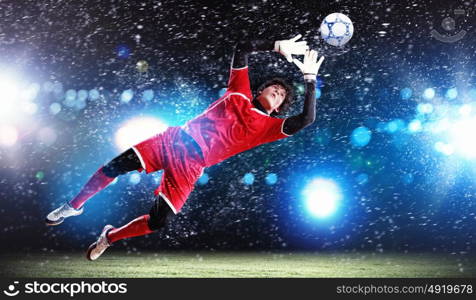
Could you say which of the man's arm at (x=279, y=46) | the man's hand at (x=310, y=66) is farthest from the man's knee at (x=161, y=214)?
the man's hand at (x=310, y=66)

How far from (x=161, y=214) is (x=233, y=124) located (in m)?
0.91

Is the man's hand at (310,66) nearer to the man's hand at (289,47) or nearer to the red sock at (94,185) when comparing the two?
the man's hand at (289,47)

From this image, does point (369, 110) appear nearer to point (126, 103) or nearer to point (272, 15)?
point (272, 15)

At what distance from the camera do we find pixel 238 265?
4.97 m

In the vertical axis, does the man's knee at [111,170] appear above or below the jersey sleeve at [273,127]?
below

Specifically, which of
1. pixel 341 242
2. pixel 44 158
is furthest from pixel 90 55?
pixel 341 242

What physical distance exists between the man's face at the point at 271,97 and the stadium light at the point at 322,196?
2.59 metres

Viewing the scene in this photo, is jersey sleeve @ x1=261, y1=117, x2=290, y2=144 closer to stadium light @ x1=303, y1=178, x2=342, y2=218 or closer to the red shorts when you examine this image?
the red shorts

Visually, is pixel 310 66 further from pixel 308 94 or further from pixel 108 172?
pixel 108 172

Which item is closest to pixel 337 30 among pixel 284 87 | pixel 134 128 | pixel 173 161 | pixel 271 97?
pixel 284 87

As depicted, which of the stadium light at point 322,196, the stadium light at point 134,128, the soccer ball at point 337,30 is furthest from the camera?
the stadium light at point 322,196

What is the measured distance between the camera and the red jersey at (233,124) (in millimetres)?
3537

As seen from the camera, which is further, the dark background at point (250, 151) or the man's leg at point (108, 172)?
the dark background at point (250, 151)

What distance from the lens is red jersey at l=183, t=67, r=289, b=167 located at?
11.6ft
